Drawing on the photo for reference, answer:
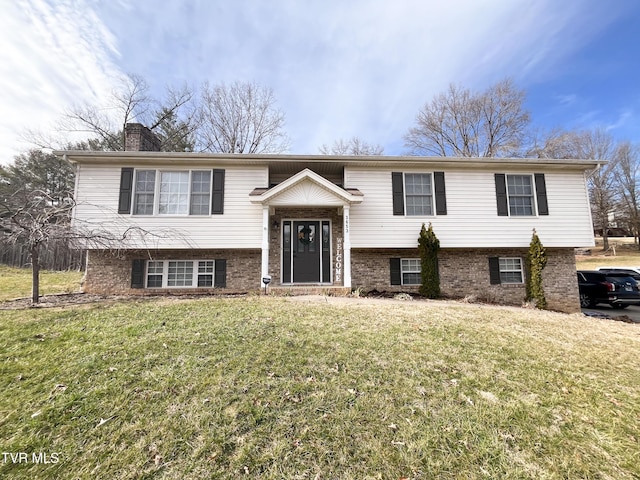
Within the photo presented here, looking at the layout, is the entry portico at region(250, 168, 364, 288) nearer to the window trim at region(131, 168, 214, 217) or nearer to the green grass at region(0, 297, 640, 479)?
the window trim at region(131, 168, 214, 217)

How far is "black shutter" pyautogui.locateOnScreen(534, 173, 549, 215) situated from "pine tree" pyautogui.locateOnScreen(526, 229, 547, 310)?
107cm

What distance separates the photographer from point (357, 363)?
3.50 m

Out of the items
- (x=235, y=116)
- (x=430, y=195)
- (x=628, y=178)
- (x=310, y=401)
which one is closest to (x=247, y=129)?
(x=235, y=116)

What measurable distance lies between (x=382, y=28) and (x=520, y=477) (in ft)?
35.8

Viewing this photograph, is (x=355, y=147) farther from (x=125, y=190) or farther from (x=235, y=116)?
(x=125, y=190)

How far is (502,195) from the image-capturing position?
959 cm

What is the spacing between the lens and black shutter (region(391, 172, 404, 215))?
9.38m

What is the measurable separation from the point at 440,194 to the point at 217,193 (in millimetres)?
7367

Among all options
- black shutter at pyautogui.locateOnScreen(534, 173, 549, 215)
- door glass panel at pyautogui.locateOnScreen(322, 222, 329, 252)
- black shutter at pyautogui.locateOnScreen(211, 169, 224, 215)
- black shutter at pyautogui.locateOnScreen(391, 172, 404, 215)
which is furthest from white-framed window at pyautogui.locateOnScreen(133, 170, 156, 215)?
black shutter at pyautogui.locateOnScreen(534, 173, 549, 215)

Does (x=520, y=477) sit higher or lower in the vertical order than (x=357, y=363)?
lower

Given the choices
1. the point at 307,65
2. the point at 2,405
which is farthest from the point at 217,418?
the point at 307,65

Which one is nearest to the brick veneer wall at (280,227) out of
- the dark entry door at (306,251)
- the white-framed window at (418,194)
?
the dark entry door at (306,251)

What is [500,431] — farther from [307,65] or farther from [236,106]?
[236,106]

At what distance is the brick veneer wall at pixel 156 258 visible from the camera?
8.95m
